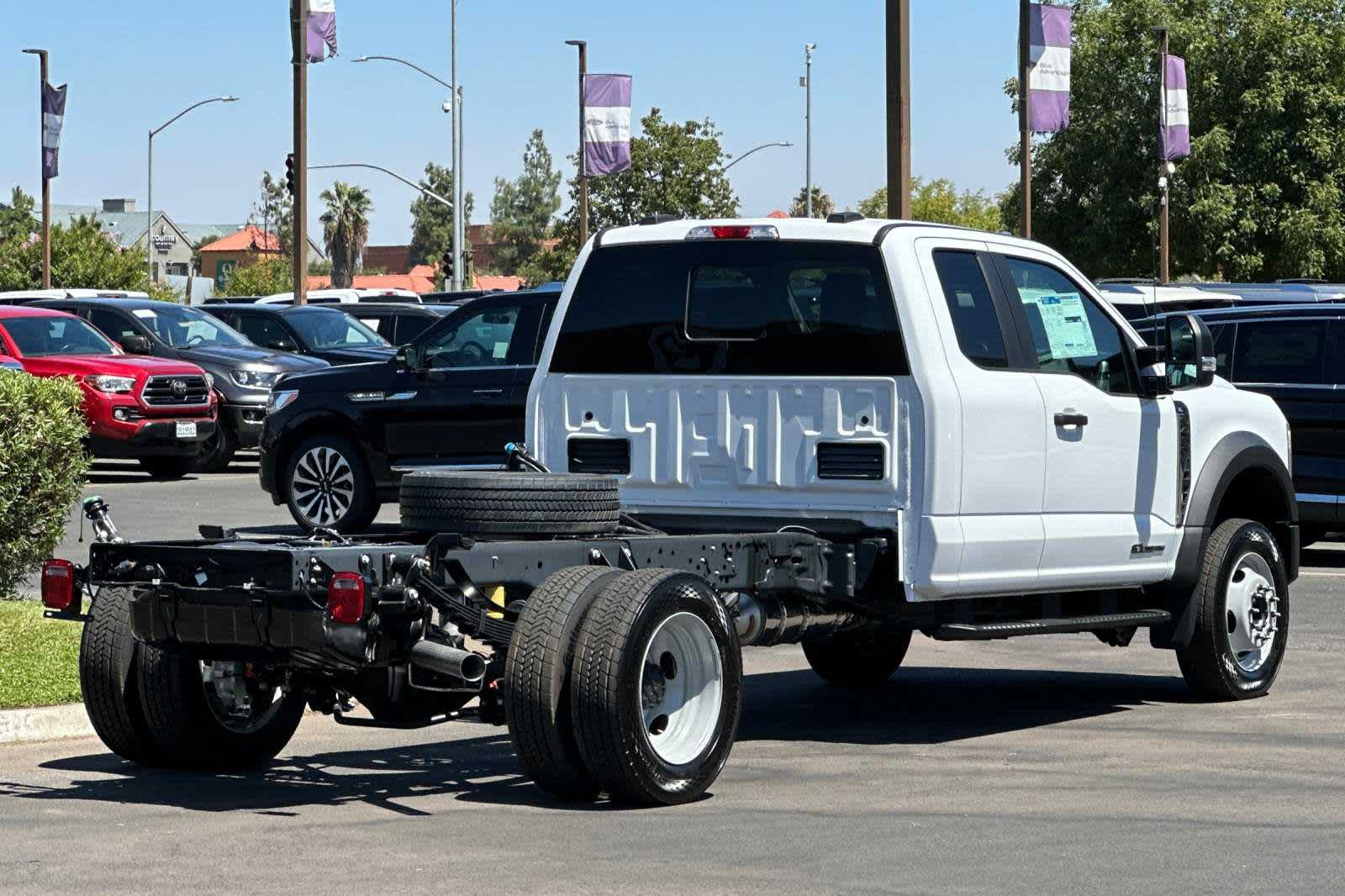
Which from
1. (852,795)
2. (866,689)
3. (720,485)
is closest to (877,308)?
(720,485)

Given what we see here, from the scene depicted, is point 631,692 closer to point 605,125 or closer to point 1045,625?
point 1045,625

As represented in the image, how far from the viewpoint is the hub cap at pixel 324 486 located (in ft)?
59.7

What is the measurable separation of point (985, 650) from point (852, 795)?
492cm

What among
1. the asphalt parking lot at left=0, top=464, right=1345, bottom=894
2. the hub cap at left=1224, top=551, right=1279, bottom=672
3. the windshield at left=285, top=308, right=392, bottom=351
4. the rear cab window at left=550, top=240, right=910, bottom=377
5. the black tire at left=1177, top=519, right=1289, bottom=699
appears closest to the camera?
the asphalt parking lot at left=0, top=464, right=1345, bottom=894

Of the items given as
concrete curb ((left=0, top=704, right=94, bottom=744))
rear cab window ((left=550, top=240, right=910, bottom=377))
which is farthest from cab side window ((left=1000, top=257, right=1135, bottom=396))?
concrete curb ((left=0, top=704, right=94, bottom=744))

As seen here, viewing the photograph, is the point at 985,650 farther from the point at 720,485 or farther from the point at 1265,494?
the point at 720,485

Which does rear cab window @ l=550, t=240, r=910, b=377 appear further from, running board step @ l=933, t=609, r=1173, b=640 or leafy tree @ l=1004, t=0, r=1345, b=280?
leafy tree @ l=1004, t=0, r=1345, b=280

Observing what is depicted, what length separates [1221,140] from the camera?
5422cm

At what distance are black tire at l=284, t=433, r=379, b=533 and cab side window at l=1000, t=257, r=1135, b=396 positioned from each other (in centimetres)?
943

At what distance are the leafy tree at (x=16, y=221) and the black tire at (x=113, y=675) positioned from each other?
79.3 meters

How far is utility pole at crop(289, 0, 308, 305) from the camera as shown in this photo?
3444 cm

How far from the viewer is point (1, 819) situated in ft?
24.4

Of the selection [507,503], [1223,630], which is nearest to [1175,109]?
[1223,630]

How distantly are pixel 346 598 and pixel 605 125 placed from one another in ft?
100
